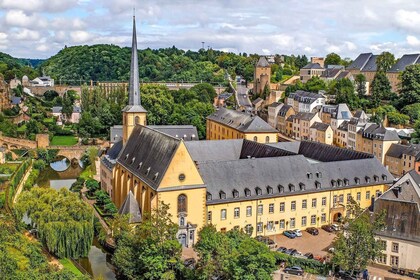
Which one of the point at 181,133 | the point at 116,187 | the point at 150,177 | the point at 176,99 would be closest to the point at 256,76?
the point at 176,99

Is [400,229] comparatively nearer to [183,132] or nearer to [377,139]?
[377,139]

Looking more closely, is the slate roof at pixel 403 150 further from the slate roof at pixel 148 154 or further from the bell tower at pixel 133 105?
the slate roof at pixel 148 154

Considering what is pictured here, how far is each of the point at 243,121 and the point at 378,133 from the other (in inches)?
829

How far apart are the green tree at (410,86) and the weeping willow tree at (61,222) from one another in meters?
68.7

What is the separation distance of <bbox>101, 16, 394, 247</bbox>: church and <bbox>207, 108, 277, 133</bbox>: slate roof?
596 inches

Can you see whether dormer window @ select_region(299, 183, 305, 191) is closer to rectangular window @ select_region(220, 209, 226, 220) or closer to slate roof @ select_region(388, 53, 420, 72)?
rectangular window @ select_region(220, 209, 226, 220)

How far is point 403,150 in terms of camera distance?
7038cm

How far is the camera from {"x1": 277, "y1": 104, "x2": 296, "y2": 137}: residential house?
97.0m

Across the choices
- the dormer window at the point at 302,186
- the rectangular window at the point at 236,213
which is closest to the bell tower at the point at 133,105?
the rectangular window at the point at 236,213

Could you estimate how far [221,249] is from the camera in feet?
114

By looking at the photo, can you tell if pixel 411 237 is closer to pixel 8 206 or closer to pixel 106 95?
pixel 8 206

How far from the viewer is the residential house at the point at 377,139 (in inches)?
2889

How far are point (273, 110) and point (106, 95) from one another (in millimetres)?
45500

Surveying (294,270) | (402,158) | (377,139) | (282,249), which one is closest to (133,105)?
(282,249)
